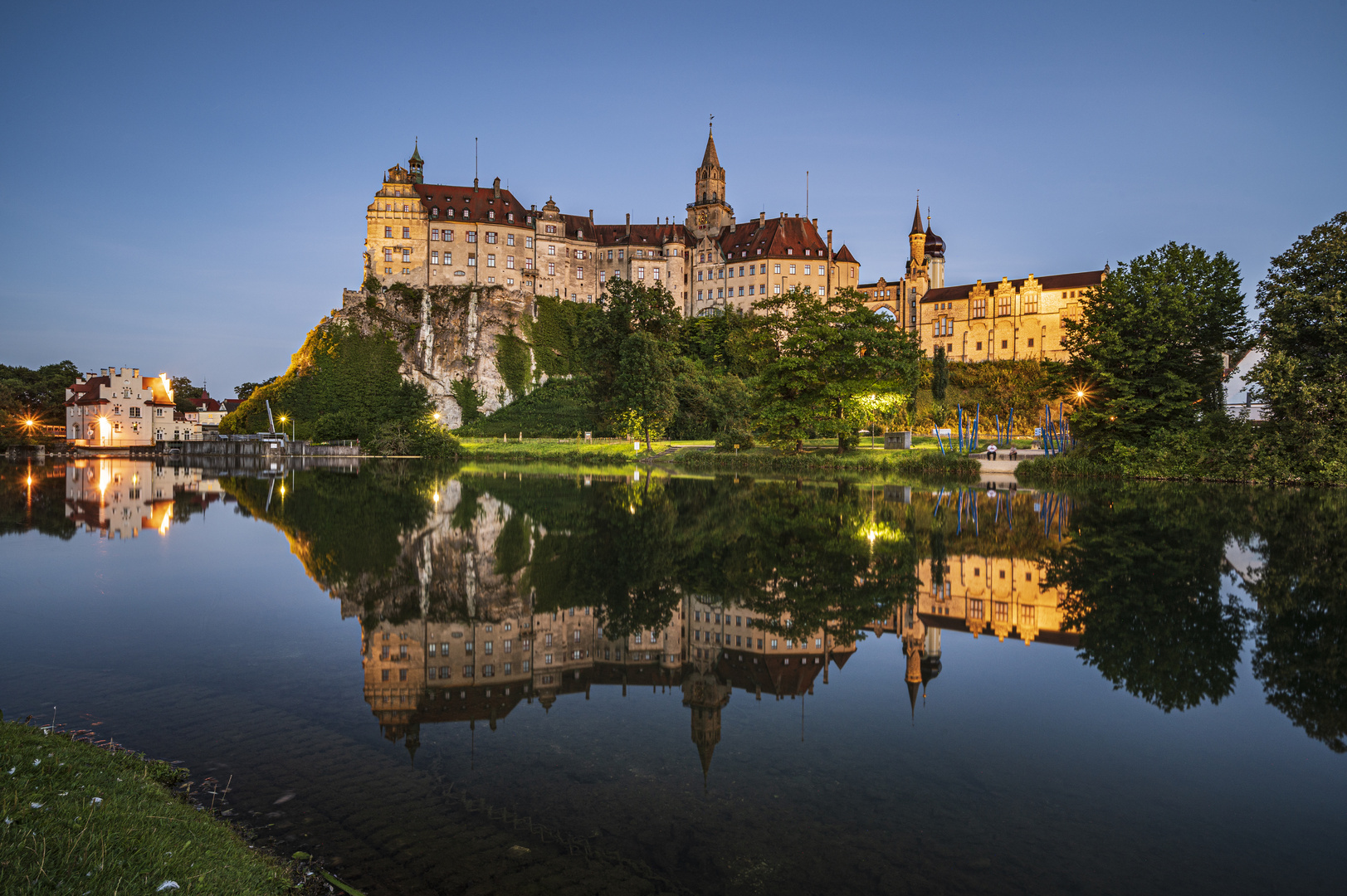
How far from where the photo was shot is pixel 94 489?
101 ft

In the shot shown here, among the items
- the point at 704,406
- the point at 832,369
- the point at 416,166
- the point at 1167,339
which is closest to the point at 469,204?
the point at 416,166

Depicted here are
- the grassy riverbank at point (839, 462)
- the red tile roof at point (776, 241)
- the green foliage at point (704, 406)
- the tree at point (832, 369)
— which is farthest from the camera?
the red tile roof at point (776, 241)

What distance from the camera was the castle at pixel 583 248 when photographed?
93.2m

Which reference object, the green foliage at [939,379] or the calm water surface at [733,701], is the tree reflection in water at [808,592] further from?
the green foliage at [939,379]

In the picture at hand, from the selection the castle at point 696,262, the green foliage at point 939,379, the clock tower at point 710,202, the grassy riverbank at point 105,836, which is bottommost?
the grassy riverbank at point 105,836

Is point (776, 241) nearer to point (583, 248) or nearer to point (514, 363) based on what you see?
point (583, 248)

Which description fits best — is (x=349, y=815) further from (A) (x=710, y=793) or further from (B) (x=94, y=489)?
(B) (x=94, y=489)

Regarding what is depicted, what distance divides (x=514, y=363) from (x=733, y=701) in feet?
291

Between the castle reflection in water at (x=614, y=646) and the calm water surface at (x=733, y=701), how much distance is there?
54mm

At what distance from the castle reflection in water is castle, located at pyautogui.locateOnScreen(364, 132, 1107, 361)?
85.3 m

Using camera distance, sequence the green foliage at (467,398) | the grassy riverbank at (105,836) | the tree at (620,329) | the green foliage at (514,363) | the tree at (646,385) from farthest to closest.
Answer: the green foliage at (514,363) < the green foliage at (467,398) < the tree at (620,329) < the tree at (646,385) < the grassy riverbank at (105,836)

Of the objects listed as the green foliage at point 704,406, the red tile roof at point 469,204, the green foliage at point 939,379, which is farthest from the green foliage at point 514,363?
the green foliage at point 939,379

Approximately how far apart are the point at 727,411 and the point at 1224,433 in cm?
3766

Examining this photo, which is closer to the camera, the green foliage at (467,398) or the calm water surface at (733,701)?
the calm water surface at (733,701)
